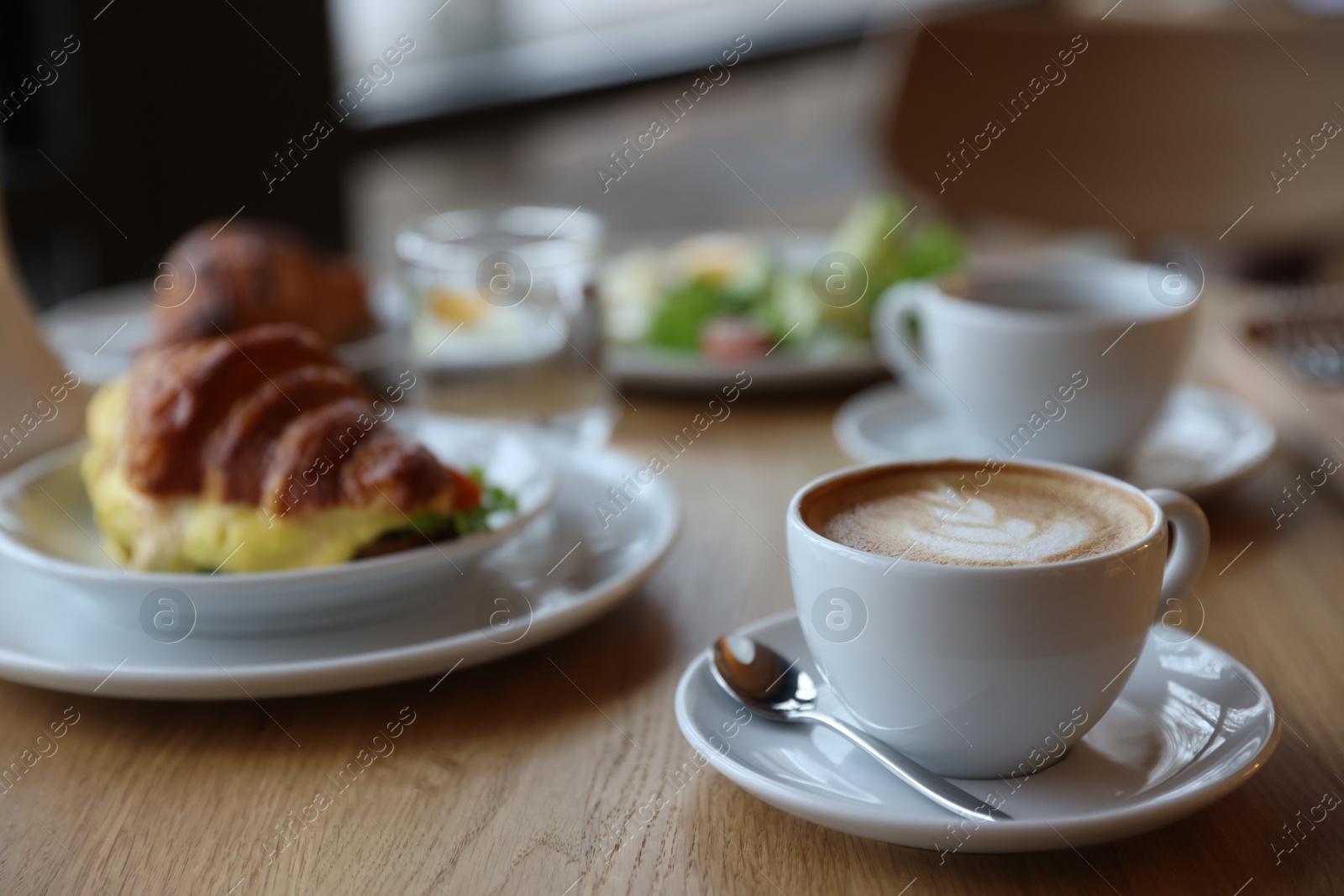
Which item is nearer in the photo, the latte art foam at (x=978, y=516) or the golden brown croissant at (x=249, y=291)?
the latte art foam at (x=978, y=516)

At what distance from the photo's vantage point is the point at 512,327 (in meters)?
1.32

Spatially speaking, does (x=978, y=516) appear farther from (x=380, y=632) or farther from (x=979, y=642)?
(x=380, y=632)

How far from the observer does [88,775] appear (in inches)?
27.0

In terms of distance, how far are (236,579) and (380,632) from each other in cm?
10

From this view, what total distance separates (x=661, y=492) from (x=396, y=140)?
2273 mm

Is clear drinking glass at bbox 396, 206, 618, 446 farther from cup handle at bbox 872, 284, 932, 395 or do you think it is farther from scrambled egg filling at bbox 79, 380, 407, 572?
scrambled egg filling at bbox 79, 380, 407, 572

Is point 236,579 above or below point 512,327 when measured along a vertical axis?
above

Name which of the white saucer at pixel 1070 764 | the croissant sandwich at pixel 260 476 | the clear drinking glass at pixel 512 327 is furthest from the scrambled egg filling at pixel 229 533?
the clear drinking glass at pixel 512 327

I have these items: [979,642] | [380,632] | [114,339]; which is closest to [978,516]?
[979,642]

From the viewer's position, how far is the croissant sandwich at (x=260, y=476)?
0.84 metres

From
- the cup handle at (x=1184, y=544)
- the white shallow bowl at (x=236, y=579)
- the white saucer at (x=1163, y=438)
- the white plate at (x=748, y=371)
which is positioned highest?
the white shallow bowl at (x=236, y=579)

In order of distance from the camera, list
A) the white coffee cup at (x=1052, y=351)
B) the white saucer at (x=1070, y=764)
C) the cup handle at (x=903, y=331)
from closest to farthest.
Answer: the white saucer at (x=1070, y=764), the white coffee cup at (x=1052, y=351), the cup handle at (x=903, y=331)

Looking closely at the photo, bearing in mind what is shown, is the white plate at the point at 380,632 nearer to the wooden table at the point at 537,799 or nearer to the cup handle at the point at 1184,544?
the wooden table at the point at 537,799

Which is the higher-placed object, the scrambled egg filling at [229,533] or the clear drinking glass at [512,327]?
the scrambled egg filling at [229,533]
